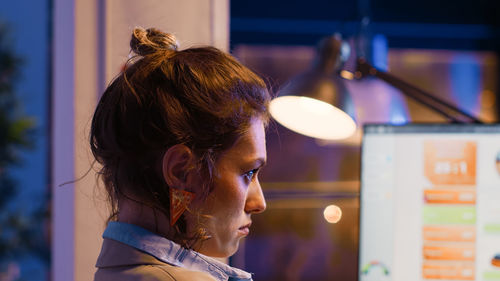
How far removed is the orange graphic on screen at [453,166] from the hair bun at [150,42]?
0.63 metres

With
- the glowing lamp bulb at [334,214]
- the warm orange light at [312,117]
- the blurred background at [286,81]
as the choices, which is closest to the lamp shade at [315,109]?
the warm orange light at [312,117]

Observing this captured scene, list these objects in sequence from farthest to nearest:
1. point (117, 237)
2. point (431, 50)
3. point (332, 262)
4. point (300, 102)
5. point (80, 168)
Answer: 1. point (431, 50)
2. point (332, 262)
3. point (80, 168)
4. point (300, 102)
5. point (117, 237)

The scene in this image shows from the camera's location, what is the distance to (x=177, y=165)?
2.09 feet

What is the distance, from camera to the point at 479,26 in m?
2.55

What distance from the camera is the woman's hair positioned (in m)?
0.64

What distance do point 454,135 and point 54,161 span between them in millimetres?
911

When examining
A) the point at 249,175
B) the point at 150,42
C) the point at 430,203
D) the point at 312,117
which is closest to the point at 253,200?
the point at 249,175

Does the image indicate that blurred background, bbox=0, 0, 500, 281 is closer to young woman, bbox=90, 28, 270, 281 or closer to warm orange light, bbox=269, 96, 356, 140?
warm orange light, bbox=269, 96, 356, 140

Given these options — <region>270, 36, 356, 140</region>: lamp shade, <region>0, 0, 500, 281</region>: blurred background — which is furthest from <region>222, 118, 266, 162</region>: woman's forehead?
<region>0, 0, 500, 281</region>: blurred background

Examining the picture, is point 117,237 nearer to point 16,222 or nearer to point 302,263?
point 302,263

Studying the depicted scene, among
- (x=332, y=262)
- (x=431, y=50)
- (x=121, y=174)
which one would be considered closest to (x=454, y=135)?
(x=121, y=174)

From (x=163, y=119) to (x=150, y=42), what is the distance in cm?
15

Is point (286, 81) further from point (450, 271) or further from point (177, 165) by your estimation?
point (177, 165)

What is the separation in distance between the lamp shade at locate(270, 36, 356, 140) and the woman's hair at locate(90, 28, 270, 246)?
354 mm
